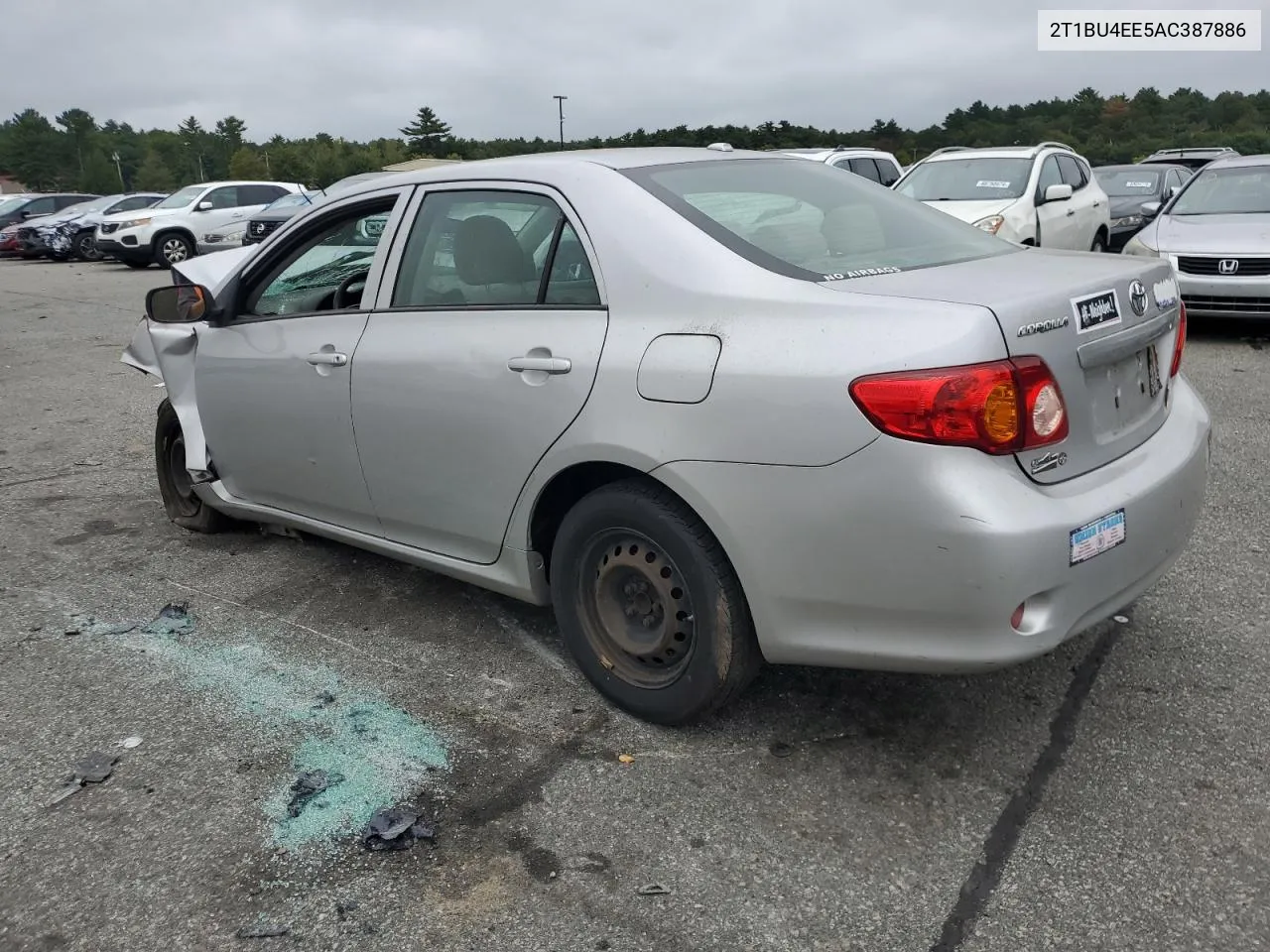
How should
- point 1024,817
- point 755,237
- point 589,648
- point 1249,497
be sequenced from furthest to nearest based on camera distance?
point 1249,497 < point 589,648 < point 755,237 < point 1024,817

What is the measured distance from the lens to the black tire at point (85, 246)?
24.8 meters

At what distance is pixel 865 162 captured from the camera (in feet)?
47.0

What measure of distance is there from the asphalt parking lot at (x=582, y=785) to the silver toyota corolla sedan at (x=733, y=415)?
318 mm

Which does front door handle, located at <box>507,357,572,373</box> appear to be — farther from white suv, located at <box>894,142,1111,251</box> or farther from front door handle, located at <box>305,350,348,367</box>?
white suv, located at <box>894,142,1111,251</box>

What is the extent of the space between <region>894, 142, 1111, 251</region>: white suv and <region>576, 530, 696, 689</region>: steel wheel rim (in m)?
7.84

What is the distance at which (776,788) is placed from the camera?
2812mm

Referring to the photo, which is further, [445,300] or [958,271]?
[445,300]

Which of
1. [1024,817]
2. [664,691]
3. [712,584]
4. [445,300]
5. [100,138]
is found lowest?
[1024,817]

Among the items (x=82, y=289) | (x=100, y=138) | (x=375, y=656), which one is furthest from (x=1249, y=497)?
(x=100, y=138)

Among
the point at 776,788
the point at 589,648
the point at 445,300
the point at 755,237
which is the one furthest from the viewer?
the point at 445,300

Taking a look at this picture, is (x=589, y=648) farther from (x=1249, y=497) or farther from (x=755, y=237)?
(x=1249, y=497)

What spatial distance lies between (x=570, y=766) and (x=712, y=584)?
67cm

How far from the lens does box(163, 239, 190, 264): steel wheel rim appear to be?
21062 mm

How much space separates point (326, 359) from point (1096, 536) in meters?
2.61
